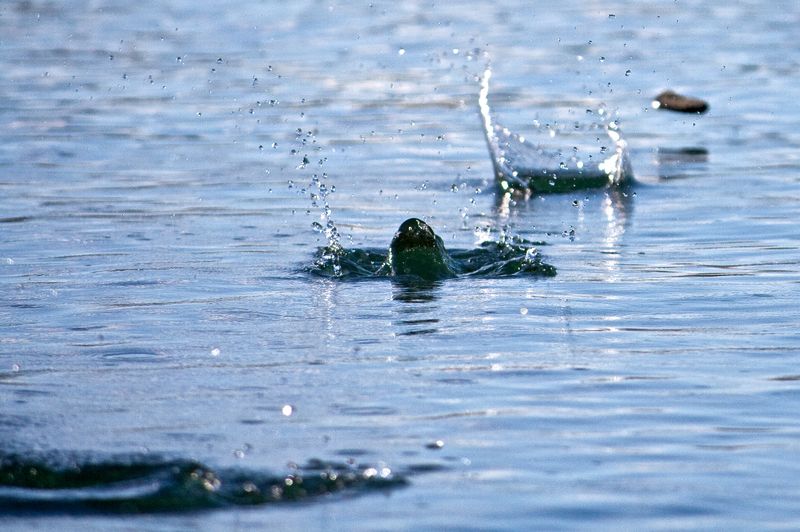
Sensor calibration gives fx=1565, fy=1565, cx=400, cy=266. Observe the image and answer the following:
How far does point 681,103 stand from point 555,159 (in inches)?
134

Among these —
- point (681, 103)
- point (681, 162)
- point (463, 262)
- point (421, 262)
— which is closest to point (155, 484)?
point (421, 262)

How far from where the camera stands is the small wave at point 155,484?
5141 mm

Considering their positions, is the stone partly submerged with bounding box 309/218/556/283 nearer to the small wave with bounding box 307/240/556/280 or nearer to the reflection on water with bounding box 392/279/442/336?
the small wave with bounding box 307/240/556/280

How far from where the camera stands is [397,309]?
8016 millimetres

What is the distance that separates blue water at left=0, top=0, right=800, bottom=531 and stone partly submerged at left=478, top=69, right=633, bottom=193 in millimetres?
240

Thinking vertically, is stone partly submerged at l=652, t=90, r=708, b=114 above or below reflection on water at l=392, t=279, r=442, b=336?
above

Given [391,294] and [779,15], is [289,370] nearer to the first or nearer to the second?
[391,294]

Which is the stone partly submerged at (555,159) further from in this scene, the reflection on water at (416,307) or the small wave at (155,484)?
the small wave at (155,484)

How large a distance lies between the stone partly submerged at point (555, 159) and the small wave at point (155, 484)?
7.34m

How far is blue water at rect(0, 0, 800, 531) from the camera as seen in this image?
5367 millimetres

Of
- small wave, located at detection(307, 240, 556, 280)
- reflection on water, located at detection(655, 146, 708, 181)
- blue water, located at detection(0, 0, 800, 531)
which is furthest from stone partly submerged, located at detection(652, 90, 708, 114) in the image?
small wave, located at detection(307, 240, 556, 280)

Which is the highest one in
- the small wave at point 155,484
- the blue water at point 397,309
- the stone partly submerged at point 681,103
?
the stone partly submerged at point 681,103

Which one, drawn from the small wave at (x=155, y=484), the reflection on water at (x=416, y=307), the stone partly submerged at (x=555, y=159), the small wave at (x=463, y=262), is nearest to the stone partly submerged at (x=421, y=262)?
the small wave at (x=463, y=262)

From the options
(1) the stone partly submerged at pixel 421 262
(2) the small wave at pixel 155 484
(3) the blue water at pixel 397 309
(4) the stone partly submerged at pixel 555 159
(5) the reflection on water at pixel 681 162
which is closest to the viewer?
(2) the small wave at pixel 155 484
